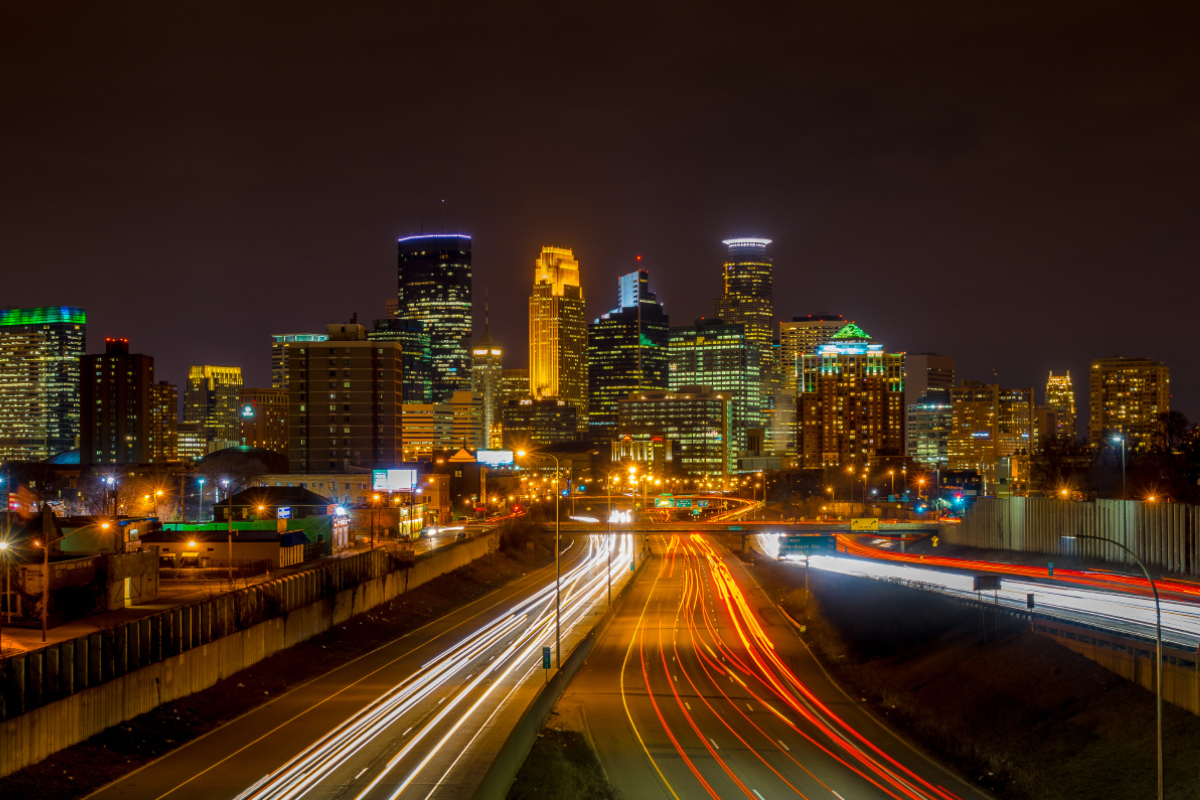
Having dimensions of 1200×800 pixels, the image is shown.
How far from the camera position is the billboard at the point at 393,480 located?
133 meters

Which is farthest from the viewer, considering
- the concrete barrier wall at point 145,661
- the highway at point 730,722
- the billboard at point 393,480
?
the billboard at point 393,480

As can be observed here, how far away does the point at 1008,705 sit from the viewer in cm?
4203

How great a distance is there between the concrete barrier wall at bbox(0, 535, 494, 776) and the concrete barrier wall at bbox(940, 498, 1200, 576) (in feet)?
157

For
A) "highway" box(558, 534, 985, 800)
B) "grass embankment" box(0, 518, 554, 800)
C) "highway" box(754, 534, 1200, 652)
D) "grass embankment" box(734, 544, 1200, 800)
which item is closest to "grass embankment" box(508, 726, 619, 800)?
"highway" box(558, 534, 985, 800)

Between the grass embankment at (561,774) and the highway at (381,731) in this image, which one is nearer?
the highway at (381,731)

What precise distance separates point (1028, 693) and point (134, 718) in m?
34.3

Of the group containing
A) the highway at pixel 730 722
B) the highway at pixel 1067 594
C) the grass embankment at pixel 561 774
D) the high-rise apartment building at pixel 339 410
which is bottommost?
the highway at pixel 730 722

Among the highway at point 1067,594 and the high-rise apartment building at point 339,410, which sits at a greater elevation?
the high-rise apartment building at point 339,410

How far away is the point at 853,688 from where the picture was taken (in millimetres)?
50781

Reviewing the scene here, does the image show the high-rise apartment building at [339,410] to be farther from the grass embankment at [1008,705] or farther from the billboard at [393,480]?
the grass embankment at [1008,705]

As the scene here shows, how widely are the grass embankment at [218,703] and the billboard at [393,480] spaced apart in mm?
48791

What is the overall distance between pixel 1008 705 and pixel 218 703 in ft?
104

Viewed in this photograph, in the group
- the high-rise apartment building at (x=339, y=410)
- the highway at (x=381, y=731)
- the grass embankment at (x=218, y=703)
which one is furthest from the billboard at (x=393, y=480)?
the highway at (x=381, y=731)

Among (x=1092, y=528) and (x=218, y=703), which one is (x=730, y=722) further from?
(x=1092, y=528)
